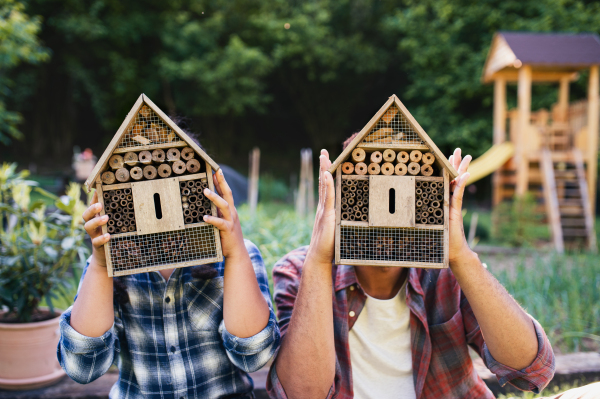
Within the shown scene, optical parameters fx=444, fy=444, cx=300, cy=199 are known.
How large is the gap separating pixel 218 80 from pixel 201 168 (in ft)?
42.1

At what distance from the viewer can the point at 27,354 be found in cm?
251

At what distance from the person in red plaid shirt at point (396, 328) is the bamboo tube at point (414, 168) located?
12cm

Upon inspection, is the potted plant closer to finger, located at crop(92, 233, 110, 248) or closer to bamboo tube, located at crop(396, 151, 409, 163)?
finger, located at crop(92, 233, 110, 248)

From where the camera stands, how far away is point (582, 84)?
1248 centimetres

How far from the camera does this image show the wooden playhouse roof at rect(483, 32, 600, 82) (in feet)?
26.8

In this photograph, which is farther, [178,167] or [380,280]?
[380,280]

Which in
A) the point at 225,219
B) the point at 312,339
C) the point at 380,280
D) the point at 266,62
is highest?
the point at 266,62

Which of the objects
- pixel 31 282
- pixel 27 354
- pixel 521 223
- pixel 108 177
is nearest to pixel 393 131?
pixel 108 177

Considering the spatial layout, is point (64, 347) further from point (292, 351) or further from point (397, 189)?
point (397, 189)

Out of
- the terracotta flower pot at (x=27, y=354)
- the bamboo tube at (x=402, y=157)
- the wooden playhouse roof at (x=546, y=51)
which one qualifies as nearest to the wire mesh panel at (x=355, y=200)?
the bamboo tube at (x=402, y=157)

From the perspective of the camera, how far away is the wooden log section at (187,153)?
142cm

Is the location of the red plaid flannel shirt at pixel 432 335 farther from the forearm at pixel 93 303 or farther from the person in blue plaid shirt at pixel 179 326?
the forearm at pixel 93 303

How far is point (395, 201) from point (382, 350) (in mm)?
611

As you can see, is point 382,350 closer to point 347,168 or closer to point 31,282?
point 347,168
